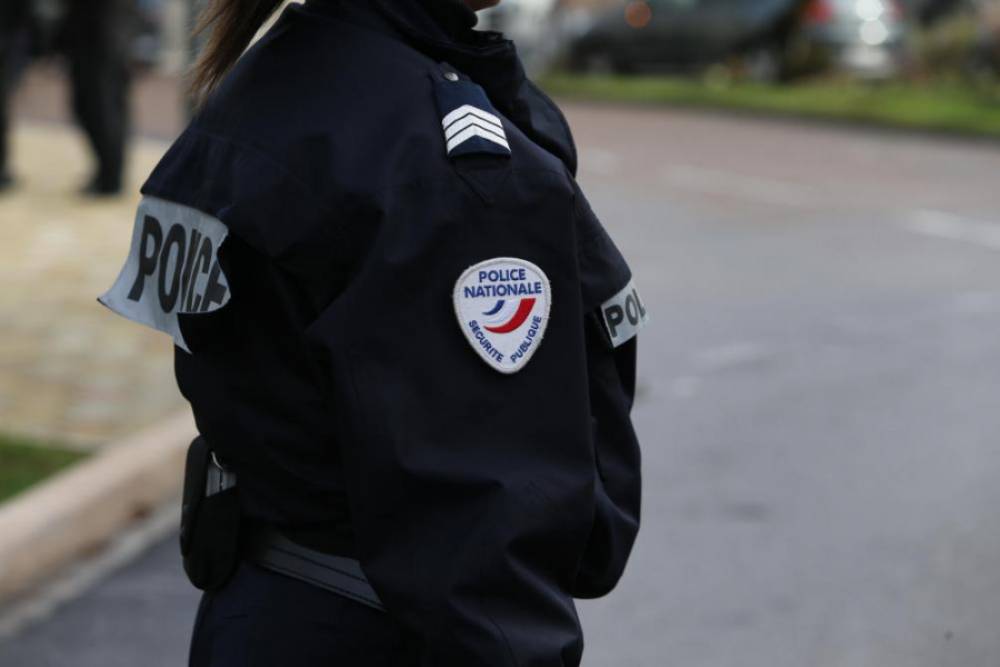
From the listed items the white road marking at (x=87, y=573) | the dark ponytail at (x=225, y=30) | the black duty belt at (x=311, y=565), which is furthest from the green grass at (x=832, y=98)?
the black duty belt at (x=311, y=565)

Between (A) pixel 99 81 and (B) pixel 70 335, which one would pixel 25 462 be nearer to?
(B) pixel 70 335

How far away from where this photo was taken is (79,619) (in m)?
4.52

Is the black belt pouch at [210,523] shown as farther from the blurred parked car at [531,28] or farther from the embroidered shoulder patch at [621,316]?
the blurred parked car at [531,28]

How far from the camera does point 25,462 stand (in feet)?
17.8

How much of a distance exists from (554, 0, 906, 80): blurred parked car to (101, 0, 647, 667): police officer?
20.5m

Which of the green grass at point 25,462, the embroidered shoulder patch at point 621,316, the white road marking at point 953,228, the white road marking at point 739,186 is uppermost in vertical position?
the embroidered shoulder patch at point 621,316

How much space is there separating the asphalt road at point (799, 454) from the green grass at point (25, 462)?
0.53 metres

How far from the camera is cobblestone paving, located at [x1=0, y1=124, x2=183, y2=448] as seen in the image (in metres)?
6.09

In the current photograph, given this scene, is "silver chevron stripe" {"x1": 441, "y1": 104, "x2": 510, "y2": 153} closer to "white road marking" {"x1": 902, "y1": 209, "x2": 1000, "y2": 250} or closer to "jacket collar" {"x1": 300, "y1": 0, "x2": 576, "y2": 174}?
"jacket collar" {"x1": 300, "y1": 0, "x2": 576, "y2": 174}

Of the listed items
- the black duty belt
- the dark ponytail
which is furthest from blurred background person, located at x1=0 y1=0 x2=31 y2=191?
the black duty belt

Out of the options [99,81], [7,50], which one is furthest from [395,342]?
[7,50]

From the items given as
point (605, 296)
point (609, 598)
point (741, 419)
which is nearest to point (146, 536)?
point (609, 598)

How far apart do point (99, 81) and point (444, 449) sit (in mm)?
9535

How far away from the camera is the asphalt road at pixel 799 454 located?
4438 mm
